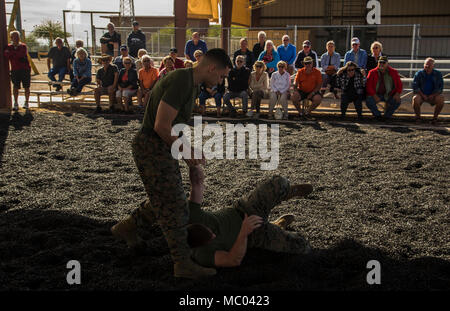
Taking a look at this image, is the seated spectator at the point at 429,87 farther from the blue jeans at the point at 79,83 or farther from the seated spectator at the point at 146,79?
the blue jeans at the point at 79,83

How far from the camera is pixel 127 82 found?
12.5m

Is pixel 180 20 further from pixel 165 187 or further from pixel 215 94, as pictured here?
pixel 165 187

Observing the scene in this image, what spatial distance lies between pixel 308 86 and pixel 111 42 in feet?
23.2

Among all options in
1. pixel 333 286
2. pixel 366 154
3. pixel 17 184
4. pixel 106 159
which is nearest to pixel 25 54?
pixel 106 159

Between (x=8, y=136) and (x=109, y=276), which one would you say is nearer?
(x=109, y=276)

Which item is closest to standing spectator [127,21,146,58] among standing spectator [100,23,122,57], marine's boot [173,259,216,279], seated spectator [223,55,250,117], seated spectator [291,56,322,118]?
standing spectator [100,23,122,57]

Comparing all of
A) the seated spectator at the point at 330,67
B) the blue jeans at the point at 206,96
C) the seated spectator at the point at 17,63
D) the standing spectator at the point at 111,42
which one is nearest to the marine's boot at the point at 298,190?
the blue jeans at the point at 206,96

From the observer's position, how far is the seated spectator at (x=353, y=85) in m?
10.9

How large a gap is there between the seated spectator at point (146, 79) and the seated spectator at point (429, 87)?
6460 millimetres

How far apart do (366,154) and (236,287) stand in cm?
484

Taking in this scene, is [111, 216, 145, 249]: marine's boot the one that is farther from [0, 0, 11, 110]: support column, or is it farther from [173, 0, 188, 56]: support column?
[173, 0, 188, 56]: support column

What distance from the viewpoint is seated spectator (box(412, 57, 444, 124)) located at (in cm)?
1044

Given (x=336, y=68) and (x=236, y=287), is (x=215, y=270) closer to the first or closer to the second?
(x=236, y=287)
